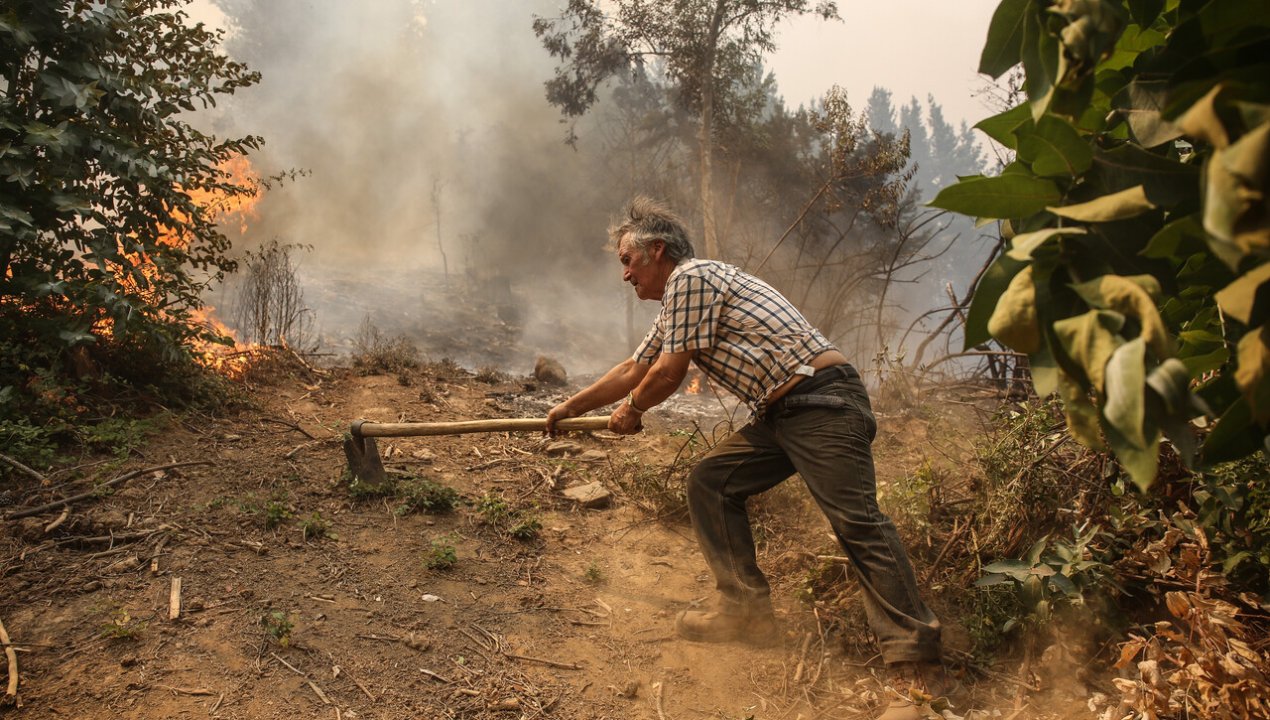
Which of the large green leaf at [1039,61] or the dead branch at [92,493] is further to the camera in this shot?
the dead branch at [92,493]

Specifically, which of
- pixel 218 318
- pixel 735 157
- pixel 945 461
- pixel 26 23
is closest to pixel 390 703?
pixel 945 461

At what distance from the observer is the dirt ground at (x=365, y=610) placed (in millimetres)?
2904

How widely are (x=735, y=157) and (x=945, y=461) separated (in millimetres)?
15587

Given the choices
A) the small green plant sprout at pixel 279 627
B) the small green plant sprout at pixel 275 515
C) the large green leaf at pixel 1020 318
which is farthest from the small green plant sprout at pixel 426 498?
the large green leaf at pixel 1020 318

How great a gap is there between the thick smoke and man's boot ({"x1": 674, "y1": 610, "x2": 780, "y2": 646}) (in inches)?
790

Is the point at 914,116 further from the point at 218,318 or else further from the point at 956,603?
the point at 956,603

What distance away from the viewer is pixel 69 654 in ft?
9.48

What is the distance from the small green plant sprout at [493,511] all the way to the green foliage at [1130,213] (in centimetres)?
393

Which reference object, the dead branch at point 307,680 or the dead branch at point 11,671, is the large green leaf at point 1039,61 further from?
the dead branch at point 11,671

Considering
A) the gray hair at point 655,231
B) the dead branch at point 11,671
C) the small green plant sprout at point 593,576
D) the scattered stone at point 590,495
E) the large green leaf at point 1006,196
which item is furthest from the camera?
the scattered stone at point 590,495

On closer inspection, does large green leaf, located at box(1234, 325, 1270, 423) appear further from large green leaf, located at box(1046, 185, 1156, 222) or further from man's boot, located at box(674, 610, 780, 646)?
man's boot, located at box(674, 610, 780, 646)

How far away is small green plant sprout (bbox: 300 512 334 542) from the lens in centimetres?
411

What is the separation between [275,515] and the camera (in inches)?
163

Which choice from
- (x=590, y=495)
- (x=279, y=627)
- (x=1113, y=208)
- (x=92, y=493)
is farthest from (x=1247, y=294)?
(x=92, y=493)
